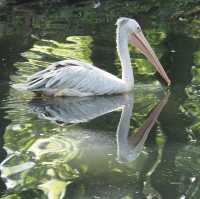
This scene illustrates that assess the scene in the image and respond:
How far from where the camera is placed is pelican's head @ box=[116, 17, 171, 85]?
8.58 m

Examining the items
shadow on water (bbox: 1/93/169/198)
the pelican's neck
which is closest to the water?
shadow on water (bbox: 1/93/169/198)

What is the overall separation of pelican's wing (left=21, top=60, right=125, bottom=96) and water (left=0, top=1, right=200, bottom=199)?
142 mm

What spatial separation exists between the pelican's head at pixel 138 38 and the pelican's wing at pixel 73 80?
784 millimetres

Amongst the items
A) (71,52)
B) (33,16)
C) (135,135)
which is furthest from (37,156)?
(33,16)

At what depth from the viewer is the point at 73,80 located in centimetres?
804

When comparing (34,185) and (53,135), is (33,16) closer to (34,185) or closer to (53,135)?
(53,135)

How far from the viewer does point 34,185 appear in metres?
5.27

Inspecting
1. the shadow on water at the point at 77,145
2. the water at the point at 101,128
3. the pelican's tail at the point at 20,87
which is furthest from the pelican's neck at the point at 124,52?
the pelican's tail at the point at 20,87

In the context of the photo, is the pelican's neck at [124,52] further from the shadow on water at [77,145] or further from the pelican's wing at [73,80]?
the shadow on water at [77,145]

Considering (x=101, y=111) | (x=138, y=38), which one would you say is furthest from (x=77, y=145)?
(x=138, y=38)

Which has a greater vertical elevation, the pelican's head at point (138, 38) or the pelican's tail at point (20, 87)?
the pelican's head at point (138, 38)

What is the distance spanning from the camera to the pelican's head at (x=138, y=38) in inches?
338

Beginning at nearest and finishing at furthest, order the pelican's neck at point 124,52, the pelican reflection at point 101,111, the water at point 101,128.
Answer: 1. the water at point 101,128
2. the pelican reflection at point 101,111
3. the pelican's neck at point 124,52

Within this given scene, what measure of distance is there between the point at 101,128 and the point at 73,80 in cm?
136
